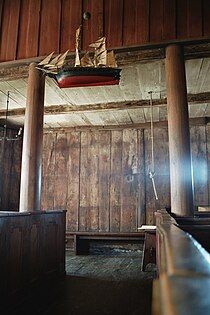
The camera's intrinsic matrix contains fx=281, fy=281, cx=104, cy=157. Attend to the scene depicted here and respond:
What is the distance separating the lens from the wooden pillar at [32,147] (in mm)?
3824

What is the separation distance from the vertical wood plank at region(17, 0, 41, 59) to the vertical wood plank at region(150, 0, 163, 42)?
168 centimetres

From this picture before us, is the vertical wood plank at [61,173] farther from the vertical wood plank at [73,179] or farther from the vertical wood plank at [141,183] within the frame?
the vertical wood plank at [141,183]

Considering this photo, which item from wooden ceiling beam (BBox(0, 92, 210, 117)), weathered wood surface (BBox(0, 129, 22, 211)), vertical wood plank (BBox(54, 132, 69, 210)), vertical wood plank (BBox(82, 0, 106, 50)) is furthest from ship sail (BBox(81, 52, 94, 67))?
weathered wood surface (BBox(0, 129, 22, 211))

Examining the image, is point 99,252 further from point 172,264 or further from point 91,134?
point 172,264

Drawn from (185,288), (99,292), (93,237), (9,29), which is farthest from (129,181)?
(185,288)

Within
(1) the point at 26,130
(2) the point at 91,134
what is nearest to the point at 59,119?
(2) the point at 91,134

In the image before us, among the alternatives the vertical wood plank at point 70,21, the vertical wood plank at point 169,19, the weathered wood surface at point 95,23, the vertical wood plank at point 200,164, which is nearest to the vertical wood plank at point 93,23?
the weathered wood surface at point 95,23

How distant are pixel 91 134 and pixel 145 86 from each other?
261 centimetres

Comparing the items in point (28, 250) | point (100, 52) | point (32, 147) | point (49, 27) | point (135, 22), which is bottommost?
point (28, 250)

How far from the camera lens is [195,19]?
3.56 metres

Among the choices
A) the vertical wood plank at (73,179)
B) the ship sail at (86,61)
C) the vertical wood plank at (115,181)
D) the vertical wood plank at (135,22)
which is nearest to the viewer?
the ship sail at (86,61)

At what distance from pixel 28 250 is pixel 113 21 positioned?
10.4 feet

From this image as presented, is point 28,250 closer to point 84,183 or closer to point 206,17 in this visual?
point 206,17

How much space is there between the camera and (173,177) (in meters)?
3.36
